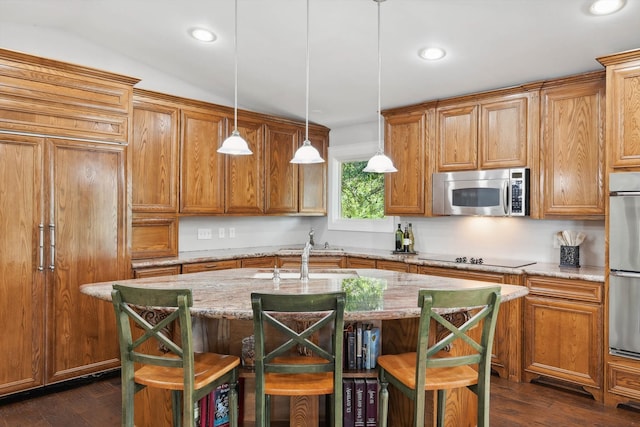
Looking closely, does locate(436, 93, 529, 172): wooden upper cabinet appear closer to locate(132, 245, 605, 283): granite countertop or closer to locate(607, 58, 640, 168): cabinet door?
locate(607, 58, 640, 168): cabinet door

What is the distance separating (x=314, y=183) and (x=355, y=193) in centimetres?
53

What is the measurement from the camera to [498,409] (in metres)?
2.93

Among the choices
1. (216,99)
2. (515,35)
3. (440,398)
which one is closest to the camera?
(440,398)

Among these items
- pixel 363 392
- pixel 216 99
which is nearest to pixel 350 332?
pixel 363 392

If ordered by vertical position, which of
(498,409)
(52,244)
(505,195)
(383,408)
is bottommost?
(498,409)

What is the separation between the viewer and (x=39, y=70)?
315 cm

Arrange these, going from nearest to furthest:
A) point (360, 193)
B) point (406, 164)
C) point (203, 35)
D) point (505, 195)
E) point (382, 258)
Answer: point (203, 35), point (505, 195), point (382, 258), point (406, 164), point (360, 193)

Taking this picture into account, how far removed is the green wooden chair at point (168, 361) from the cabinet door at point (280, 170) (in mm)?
3004

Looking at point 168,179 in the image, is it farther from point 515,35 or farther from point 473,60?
point 515,35

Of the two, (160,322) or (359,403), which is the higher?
(160,322)

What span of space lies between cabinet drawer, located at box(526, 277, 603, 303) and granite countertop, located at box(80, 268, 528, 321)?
95 cm

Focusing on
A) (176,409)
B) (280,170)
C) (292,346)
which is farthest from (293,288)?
(280,170)

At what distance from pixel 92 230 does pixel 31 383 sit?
3.82 feet

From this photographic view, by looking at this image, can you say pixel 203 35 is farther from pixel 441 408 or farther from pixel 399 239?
pixel 441 408
